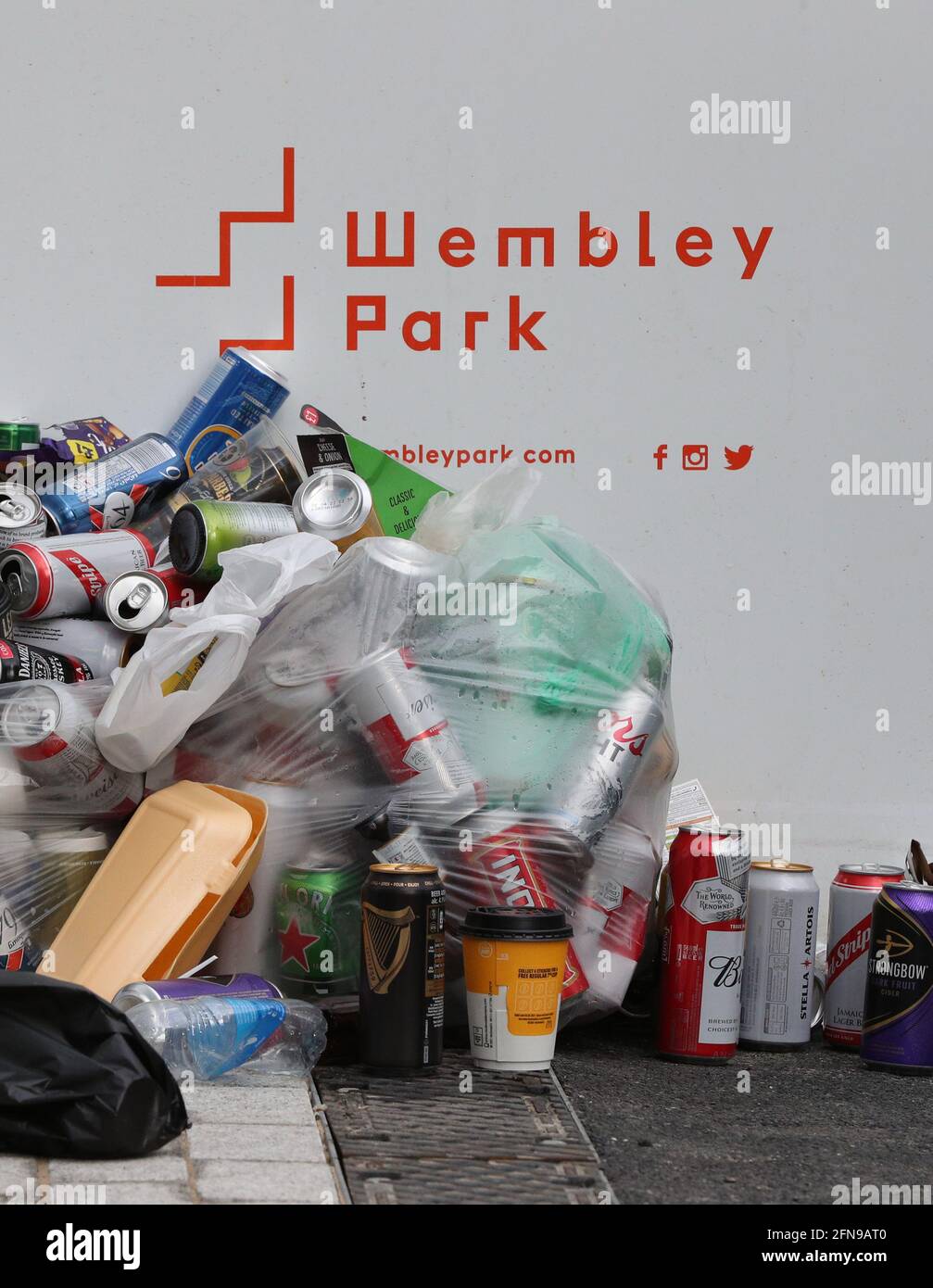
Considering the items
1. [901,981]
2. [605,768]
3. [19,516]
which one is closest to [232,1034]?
[605,768]

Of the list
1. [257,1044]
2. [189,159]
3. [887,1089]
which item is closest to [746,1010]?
[887,1089]

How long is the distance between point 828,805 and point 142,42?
238 cm

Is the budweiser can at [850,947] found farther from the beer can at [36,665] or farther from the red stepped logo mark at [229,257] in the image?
the red stepped logo mark at [229,257]

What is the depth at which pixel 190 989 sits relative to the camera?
2432 mm

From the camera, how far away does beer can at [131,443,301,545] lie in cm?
326

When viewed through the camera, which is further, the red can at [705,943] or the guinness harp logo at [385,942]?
the red can at [705,943]

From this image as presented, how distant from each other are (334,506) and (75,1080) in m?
1.45

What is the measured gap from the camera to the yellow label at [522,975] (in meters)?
2.48

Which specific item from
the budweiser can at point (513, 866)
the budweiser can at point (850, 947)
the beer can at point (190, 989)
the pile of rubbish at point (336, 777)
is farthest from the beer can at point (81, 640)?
the budweiser can at point (850, 947)

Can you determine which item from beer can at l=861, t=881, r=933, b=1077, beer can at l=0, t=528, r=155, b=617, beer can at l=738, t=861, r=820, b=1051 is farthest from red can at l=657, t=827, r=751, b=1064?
beer can at l=0, t=528, r=155, b=617

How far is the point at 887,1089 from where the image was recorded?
2596 mm

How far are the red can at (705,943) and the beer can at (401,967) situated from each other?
1.56 feet

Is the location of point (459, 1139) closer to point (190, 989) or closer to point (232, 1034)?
point (232, 1034)

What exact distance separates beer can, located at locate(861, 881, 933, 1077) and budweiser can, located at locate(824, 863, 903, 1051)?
0.11 metres
